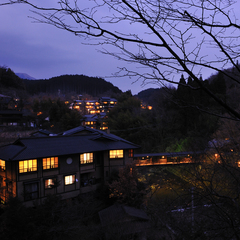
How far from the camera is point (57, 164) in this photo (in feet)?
Answer: 43.0

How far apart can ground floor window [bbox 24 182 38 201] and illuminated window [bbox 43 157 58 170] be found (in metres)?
1.24

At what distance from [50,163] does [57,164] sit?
0.52 meters

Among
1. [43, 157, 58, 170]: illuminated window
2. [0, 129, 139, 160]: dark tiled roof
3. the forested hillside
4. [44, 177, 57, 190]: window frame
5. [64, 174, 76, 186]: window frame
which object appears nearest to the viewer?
[0, 129, 139, 160]: dark tiled roof

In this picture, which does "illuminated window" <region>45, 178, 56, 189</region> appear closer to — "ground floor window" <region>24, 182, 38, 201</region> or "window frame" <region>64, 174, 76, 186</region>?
"ground floor window" <region>24, 182, 38, 201</region>

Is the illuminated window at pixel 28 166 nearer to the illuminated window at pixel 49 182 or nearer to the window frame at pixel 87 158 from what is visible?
the illuminated window at pixel 49 182

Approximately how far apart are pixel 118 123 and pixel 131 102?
31.8 ft

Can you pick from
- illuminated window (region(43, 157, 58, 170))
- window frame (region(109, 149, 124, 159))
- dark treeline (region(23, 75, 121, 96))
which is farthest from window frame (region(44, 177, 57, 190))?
dark treeline (region(23, 75, 121, 96))

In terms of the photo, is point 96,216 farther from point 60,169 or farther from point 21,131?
point 21,131

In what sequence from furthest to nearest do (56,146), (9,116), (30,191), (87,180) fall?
(9,116)
(87,180)
(56,146)
(30,191)

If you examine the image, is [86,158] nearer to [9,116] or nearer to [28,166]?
[28,166]

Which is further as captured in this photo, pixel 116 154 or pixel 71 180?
pixel 116 154

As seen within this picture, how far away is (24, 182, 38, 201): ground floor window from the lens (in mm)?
11578

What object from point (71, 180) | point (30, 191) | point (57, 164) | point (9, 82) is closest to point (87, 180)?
point (71, 180)

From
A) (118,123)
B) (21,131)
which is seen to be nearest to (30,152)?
(21,131)
